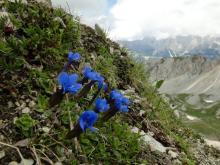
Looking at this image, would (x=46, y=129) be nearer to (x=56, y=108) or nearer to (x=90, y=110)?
(x=56, y=108)

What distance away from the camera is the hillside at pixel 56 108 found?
172 inches

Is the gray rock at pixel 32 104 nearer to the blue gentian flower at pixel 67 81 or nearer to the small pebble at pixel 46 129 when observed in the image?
the small pebble at pixel 46 129

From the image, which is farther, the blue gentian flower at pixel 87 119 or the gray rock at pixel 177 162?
the gray rock at pixel 177 162

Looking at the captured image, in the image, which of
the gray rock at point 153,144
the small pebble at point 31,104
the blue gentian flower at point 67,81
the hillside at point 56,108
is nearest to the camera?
the blue gentian flower at point 67,81

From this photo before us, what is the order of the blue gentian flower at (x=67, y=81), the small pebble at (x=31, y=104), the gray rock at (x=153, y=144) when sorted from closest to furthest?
the blue gentian flower at (x=67, y=81), the small pebble at (x=31, y=104), the gray rock at (x=153, y=144)

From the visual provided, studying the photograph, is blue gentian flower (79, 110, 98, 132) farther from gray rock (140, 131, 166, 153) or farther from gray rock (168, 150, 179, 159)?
gray rock (168, 150, 179, 159)

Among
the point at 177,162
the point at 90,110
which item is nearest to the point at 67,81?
the point at 90,110

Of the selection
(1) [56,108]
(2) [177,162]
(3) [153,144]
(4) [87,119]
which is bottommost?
(2) [177,162]

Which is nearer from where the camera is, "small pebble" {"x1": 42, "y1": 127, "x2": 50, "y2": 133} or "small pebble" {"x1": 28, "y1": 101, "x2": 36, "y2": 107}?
"small pebble" {"x1": 42, "y1": 127, "x2": 50, "y2": 133}

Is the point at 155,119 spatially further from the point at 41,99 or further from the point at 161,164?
the point at 41,99

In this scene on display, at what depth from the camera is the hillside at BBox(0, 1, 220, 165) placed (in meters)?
4.36

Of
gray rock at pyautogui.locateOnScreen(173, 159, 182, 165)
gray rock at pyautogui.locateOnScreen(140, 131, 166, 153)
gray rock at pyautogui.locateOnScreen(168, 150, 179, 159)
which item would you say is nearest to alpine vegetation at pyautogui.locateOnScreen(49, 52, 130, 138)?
gray rock at pyautogui.locateOnScreen(140, 131, 166, 153)

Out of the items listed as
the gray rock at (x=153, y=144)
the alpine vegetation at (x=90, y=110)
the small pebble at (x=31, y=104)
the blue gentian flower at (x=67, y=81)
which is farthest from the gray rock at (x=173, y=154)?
the blue gentian flower at (x=67, y=81)

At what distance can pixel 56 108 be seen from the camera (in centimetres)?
496
